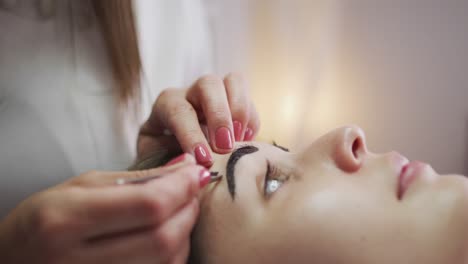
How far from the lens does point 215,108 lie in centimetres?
80

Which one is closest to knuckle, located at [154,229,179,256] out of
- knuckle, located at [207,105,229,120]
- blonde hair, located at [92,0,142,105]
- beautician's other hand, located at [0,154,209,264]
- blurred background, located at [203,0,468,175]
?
beautician's other hand, located at [0,154,209,264]

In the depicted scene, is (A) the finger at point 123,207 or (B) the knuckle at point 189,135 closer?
(A) the finger at point 123,207

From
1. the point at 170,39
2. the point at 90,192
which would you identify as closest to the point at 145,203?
the point at 90,192

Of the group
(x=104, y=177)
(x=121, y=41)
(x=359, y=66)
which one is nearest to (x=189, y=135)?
(x=104, y=177)

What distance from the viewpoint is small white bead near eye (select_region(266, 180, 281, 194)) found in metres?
0.65

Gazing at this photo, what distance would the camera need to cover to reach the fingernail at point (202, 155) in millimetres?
697

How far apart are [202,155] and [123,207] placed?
28 cm

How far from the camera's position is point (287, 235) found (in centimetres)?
58

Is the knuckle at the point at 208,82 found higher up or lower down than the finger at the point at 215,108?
higher up

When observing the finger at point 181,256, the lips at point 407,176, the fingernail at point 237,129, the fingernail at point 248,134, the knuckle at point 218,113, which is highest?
the knuckle at point 218,113

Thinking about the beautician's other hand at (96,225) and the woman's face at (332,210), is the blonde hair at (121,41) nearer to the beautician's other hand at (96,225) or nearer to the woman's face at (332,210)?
the woman's face at (332,210)

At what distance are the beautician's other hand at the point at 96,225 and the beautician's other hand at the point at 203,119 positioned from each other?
0.24 m

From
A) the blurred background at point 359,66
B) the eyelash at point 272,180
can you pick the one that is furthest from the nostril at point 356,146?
the blurred background at point 359,66

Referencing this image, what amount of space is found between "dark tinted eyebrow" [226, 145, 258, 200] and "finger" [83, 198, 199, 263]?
0.14m
